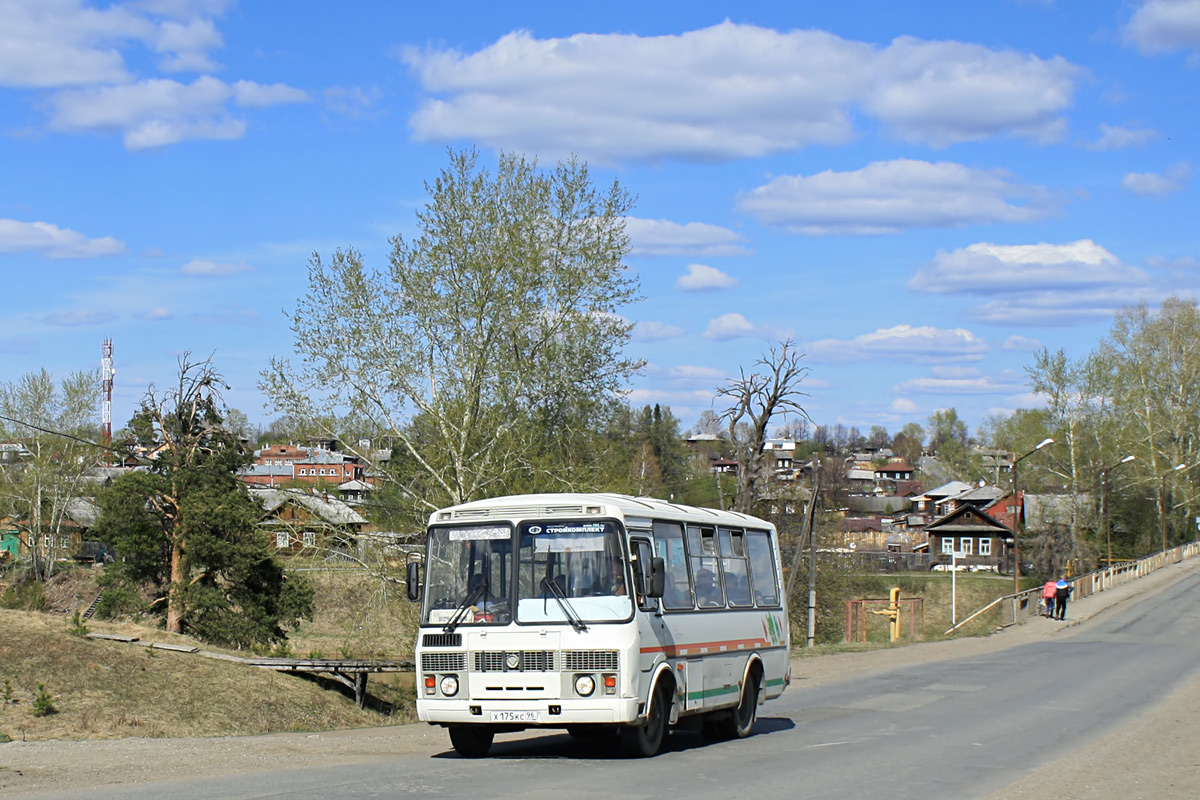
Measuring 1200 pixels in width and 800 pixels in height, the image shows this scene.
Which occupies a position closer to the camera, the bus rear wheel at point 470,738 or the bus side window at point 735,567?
the bus rear wheel at point 470,738

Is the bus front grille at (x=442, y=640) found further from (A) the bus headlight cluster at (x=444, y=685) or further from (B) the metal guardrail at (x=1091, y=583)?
(B) the metal guardrail at (x=1091, y=583)

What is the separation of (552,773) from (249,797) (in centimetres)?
310

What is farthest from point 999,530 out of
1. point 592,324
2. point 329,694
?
point 329,694

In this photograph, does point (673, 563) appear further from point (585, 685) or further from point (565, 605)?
point (585, 685)

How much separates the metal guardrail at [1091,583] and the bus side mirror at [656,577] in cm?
3429

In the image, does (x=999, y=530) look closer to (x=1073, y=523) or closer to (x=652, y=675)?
(x=1073, y=523)

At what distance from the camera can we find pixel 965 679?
25891 millimetres

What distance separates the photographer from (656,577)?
1281 cm

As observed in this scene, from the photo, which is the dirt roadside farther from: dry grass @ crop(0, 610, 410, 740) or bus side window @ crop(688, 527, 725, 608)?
bus side window @ crop(688, 527, 725, 608)

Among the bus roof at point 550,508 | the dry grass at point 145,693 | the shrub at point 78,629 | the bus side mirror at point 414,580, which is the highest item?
the bus roof at point 550,508

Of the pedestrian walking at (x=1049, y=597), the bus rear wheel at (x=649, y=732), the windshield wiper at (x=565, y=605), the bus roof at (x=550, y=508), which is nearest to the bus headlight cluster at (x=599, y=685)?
the windshield wiper at (x=565, y=605)

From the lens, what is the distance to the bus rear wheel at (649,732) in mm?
12984

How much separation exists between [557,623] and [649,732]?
1.63 m

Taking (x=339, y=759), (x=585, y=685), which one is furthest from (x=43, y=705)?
(x=585, y=685)
